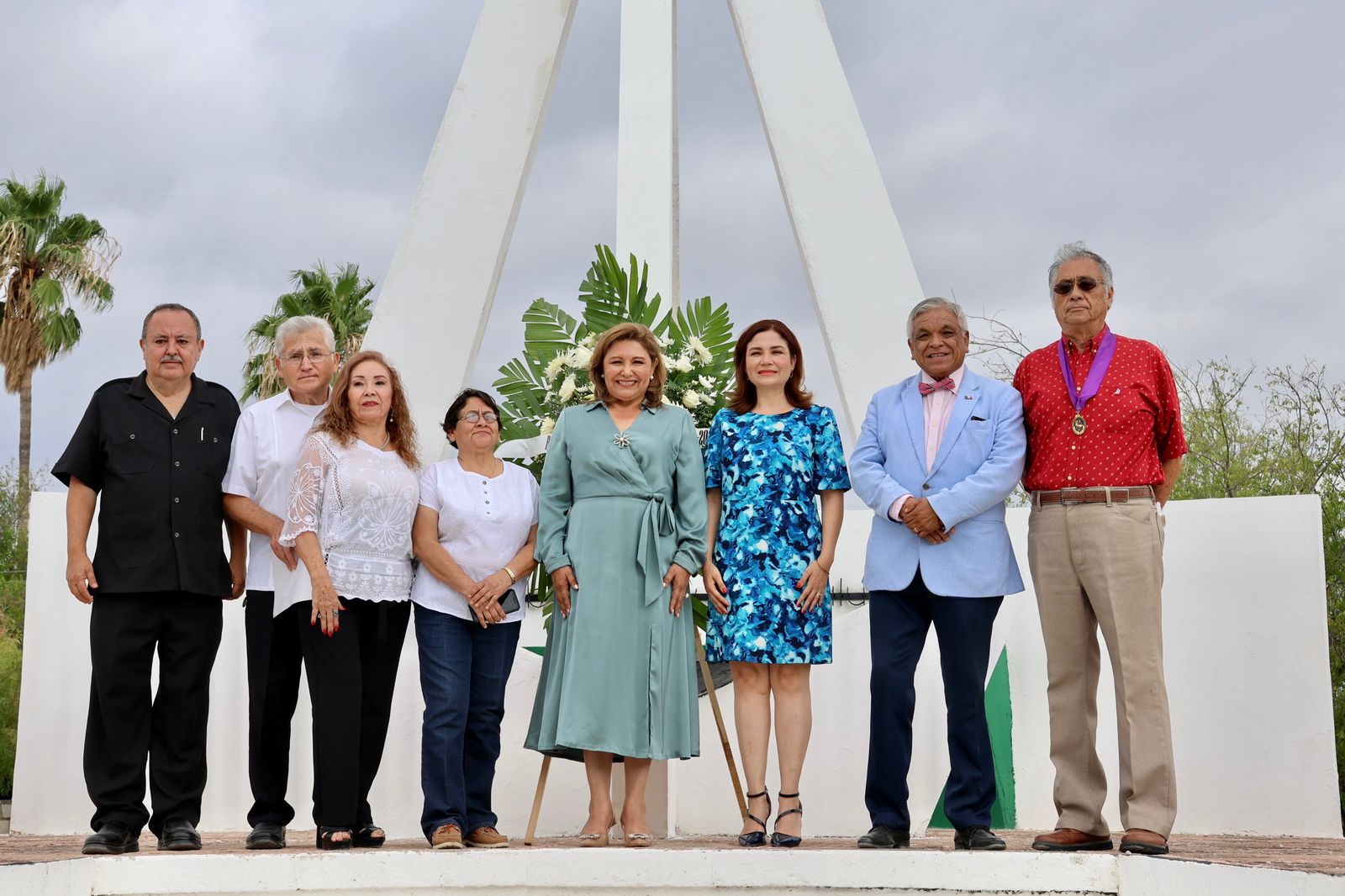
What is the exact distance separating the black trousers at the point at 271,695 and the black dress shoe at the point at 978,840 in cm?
215

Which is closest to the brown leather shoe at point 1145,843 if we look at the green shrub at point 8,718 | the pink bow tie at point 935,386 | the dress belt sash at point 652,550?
the pink bow tie at point 935,386

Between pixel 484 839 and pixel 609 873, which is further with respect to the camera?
pixel 484 839

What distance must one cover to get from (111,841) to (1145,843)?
308cm

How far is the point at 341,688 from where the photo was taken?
394 cm

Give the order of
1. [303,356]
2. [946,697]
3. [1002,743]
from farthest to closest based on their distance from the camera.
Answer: [1002,743] → [303,356] → [946,697]

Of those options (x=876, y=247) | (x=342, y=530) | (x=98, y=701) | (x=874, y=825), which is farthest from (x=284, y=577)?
(x=876, y=247)

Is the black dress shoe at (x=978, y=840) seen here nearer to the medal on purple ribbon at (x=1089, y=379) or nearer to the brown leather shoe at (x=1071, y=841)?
the brown leather shoe at (x=1071, y=841)

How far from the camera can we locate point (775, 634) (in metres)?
4.08

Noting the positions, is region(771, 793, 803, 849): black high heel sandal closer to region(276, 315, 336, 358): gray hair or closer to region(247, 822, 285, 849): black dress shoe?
region(247, 822, 285, 849): black dress shoe

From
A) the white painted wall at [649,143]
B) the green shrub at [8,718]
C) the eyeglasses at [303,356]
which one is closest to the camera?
the eyeglasses at [303,356]

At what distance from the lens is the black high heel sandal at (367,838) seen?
4078 millimetres

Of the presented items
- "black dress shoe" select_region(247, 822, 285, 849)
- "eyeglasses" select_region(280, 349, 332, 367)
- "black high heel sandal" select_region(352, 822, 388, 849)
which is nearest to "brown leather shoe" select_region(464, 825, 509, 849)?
"black high heel sandal" select_region(352, 822, 388, 849)

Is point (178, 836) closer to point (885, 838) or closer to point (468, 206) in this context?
point (885, 838)

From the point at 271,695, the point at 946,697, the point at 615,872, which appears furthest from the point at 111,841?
the point at 946,697
